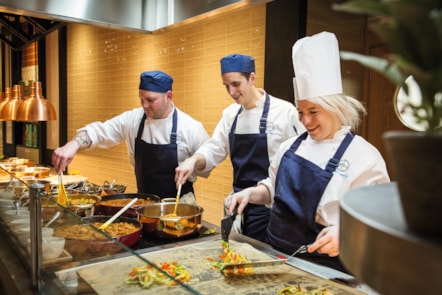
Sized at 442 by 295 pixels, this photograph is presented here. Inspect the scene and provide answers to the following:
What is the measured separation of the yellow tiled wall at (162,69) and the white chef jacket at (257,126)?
74 centimetres

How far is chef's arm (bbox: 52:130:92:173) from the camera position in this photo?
9.17ft

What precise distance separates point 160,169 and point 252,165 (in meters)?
0.71

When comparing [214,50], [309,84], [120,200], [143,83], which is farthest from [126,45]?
[309,84]

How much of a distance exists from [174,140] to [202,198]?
1.62 m

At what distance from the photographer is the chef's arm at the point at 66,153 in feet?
9.17

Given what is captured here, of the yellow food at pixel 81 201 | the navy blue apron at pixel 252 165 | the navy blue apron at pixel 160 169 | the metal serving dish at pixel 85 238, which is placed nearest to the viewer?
the metal serving dish at pixel 85 238

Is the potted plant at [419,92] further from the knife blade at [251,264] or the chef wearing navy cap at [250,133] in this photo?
the chef wearing navy cap at [250,133]

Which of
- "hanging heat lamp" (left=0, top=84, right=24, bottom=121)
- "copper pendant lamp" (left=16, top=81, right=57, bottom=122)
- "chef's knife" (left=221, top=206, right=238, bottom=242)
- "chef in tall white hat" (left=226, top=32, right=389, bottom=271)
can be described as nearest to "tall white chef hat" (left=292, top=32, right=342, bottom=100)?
"chef in tall white hat" (left=226, top=32, right=389, bottom=271)

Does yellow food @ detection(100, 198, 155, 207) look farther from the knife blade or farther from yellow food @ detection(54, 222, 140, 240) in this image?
the knife blade

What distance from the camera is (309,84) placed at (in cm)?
186

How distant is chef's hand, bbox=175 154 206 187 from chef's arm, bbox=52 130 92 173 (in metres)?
0.81

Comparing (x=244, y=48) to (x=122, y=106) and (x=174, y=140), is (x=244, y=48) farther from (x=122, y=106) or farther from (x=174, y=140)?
(x=122, y=106)

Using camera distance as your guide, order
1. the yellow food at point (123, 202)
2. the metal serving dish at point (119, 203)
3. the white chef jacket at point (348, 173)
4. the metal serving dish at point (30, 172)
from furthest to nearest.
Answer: the metal serving dish at point (30, 172), the yellow food at point (123, 202), the metal serving dish at point (119, 203), the white chef jacket at point (348, 173)

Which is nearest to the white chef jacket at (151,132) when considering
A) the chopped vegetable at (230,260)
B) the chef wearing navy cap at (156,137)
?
the chef wearing navy cap at (156,137)
